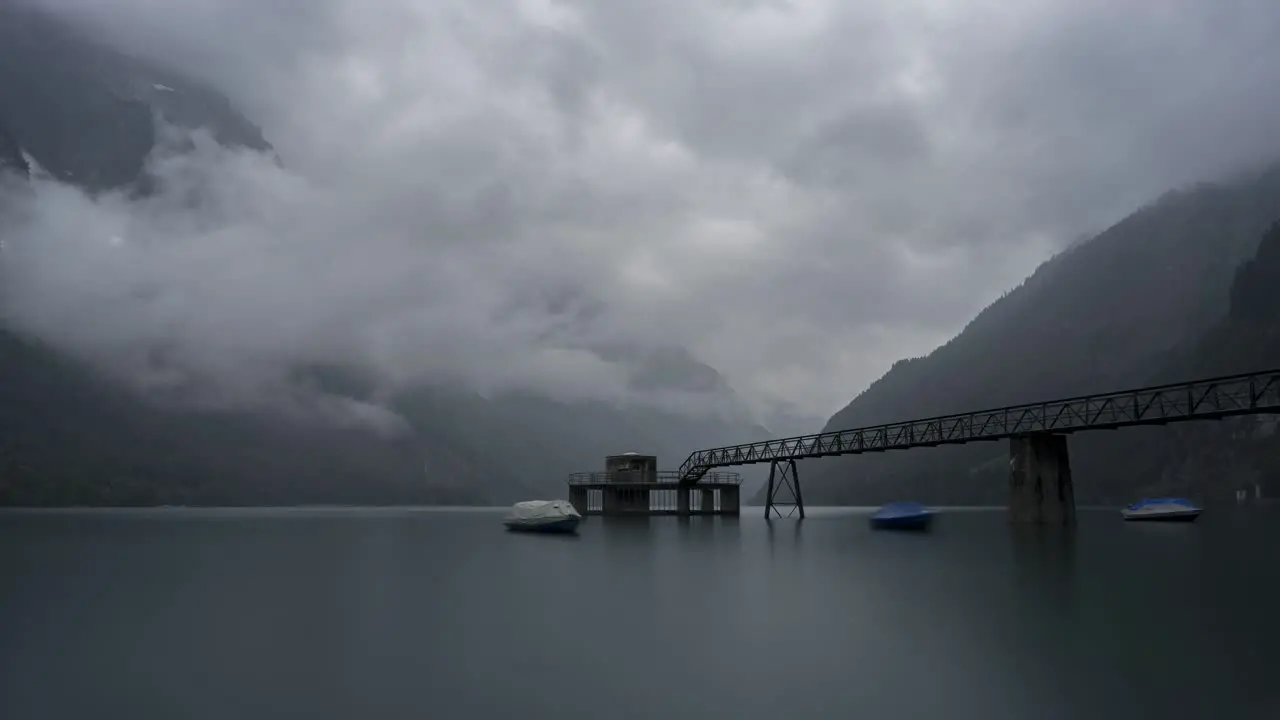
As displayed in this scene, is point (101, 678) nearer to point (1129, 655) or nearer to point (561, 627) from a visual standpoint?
point (561, 627)

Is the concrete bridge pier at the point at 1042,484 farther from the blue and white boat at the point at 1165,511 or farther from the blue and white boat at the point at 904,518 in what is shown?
the blue and white boat at the point at 1165,511

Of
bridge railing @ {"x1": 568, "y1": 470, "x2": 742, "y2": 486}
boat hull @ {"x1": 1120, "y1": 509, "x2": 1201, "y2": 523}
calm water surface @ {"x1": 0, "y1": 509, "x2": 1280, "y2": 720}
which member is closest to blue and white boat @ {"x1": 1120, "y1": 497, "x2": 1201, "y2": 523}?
boat hull @ {"x1": 1120, "y1": 509, "x2": 1201, "y2": 523}

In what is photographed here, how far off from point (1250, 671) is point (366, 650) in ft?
73.8

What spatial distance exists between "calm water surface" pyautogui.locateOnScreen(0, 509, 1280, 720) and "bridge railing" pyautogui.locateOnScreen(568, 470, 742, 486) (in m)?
73.7

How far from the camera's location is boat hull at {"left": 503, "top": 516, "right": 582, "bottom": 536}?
89250 mm

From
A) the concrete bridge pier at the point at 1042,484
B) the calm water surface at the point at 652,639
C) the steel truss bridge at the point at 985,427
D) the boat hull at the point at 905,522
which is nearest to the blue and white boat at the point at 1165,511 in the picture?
the steel truss bridge at the point at 985,427

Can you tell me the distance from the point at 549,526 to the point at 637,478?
34.9 metres

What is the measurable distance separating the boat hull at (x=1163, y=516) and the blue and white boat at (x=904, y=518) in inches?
1264

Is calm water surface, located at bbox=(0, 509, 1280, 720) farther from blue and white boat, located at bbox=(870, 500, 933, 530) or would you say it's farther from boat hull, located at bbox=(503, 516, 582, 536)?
blue and white boat, located at bbox=(870, 500, 933, 530)

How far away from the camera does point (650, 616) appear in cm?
2978

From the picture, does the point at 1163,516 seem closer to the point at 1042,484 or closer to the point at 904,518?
the point at 904,518

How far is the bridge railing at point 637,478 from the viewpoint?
409 ft

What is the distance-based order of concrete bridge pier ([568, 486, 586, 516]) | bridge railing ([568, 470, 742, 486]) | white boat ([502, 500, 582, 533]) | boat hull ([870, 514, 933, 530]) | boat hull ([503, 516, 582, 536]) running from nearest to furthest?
1. boat hull ([503, 516, 582, 536])
2. white boat ([502, 500, 582, 533])
3. boat hull ([870, 514, 933, 530])
4. bridge railing ([568, 470, 742, 486])
5. concrete bridge pier ([568, 486, 586, 516])

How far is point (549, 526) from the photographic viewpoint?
299ft
